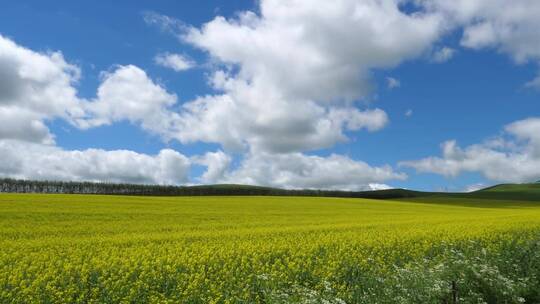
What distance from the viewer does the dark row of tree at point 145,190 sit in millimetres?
97438

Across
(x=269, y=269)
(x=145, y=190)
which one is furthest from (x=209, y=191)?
(x=269, y=269)

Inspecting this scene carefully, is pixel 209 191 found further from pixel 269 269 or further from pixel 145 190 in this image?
pixel 269 269

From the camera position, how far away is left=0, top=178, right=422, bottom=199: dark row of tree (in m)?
97.4

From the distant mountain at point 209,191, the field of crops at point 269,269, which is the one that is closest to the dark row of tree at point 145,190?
the distant mountain at point 209,191

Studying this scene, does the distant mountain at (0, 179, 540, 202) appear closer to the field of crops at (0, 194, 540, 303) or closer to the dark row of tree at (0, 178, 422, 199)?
the dark row of tree at (0, 178, 422, 199)

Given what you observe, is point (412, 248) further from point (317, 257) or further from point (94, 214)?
point (94, 214)

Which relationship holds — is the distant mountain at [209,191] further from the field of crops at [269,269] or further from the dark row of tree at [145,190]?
the field of crops at [269,269]

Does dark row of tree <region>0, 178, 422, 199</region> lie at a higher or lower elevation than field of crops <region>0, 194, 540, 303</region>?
higher

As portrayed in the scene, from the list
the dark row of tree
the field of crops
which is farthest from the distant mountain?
the field of crops

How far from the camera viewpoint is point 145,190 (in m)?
106

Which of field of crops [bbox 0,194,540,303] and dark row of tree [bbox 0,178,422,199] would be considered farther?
dark row of tree [bbox 0,178,422,199]

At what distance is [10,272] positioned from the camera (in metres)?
10.8

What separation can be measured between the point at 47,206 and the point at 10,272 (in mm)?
20378

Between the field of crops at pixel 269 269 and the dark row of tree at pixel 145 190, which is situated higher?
the dark row of tree at pixel 145 190
